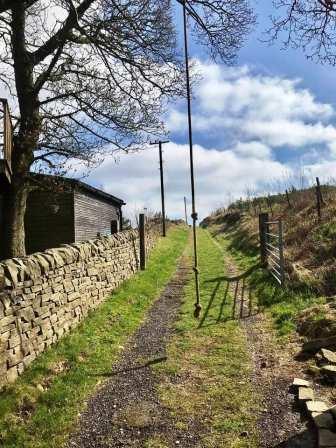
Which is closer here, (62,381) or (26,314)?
(62,381)

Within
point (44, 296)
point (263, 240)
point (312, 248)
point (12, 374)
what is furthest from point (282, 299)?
point (12, 374)

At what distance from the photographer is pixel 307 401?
16.0 ft

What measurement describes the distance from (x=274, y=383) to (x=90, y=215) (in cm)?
1755

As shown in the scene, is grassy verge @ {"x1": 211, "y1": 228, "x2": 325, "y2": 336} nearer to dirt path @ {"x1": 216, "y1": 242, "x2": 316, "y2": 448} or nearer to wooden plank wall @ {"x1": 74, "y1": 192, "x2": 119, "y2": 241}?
dirt path @ {"x1": 216, "y1": 242, "x2": 316, "y2": 448}

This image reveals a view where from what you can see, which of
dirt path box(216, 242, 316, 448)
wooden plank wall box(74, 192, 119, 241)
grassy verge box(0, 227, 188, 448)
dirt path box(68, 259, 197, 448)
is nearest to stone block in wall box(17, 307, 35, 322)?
grassy verge box(0, 227, 188, 448)

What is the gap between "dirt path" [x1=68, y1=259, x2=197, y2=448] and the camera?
4.52 metres

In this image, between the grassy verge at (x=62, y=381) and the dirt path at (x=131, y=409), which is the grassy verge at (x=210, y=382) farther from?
the grassy verge at (x=62, y=381)

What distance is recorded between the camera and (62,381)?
19.5 ft

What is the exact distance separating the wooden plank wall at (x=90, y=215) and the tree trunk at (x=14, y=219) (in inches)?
255

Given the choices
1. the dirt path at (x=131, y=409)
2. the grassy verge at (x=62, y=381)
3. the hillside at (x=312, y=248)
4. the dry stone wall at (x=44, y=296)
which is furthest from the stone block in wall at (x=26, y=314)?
the hillside at (x=312, y=248)

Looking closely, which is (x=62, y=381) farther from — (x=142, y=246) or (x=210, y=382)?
(x=142, y=246)

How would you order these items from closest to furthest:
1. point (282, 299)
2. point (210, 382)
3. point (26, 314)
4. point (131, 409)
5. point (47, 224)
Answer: point (131, 409) → point (210, 382) → point (26, 314) → point (282, 299) → point (47, 224)

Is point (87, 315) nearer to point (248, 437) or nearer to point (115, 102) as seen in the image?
point (248, 437)

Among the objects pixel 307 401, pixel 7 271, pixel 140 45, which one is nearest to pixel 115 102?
pixel 140 45
